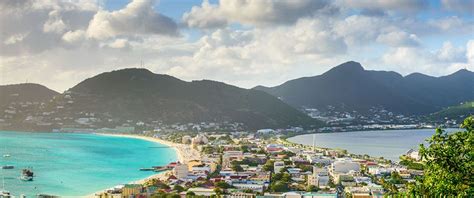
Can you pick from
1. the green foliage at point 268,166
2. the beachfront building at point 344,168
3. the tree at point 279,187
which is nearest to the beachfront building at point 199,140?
the green foliage at point 268,166

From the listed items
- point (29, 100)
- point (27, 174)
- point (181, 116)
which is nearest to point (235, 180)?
point (27, 174)

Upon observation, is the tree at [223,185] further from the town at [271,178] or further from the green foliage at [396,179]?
the green foliage at [396,179]

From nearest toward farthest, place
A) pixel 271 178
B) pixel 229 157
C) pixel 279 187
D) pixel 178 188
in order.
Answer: pixel 178 188 → pixel 279 187 → pixel 271 178 → pixel 229 157

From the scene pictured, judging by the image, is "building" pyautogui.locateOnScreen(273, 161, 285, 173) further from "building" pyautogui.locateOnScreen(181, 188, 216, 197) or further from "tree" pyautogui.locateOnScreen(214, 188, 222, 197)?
"building" pyautogui.locateOnScreen(181, 188, 216, 197)

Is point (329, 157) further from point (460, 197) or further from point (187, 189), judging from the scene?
point (460, 197)

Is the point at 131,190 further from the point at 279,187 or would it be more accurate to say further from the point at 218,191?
the point at 279,187

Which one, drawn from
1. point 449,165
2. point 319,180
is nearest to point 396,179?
point 319,180

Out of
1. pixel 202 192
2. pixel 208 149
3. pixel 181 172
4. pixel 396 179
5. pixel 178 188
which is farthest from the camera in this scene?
pixel 208 149
